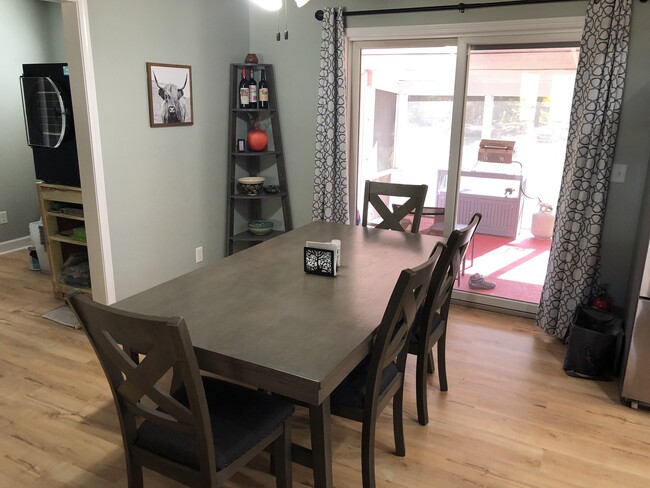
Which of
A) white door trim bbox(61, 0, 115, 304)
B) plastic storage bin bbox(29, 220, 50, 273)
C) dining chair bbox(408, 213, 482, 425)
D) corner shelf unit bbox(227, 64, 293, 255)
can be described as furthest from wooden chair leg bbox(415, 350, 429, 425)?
plastic storage bin bbox(29, 220, 50, 273)

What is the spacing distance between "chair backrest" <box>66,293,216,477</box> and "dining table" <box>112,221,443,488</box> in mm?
172

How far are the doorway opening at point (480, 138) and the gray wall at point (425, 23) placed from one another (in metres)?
0.24

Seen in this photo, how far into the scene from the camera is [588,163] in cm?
310

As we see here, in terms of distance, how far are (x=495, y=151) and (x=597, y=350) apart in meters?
1.56

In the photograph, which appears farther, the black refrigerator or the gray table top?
the black refrigerator

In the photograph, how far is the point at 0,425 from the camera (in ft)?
7.91

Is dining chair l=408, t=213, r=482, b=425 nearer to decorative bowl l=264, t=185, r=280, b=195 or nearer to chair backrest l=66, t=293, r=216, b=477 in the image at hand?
chair backrest l=66, t=293, r=216, b=477

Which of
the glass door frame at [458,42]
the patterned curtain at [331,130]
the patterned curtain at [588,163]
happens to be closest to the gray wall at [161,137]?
the patterned curtain at [331,130]

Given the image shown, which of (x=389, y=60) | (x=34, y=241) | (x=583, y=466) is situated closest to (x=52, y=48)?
(x=34, y=241)

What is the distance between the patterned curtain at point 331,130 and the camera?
12.3 feet

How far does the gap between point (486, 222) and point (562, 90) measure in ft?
3.50

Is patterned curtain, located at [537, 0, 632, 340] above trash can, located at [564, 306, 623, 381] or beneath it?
above

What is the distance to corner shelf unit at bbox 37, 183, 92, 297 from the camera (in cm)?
355

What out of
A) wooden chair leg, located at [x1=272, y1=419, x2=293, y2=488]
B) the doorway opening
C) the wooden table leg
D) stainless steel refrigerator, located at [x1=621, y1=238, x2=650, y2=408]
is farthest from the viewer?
the doorway opening
